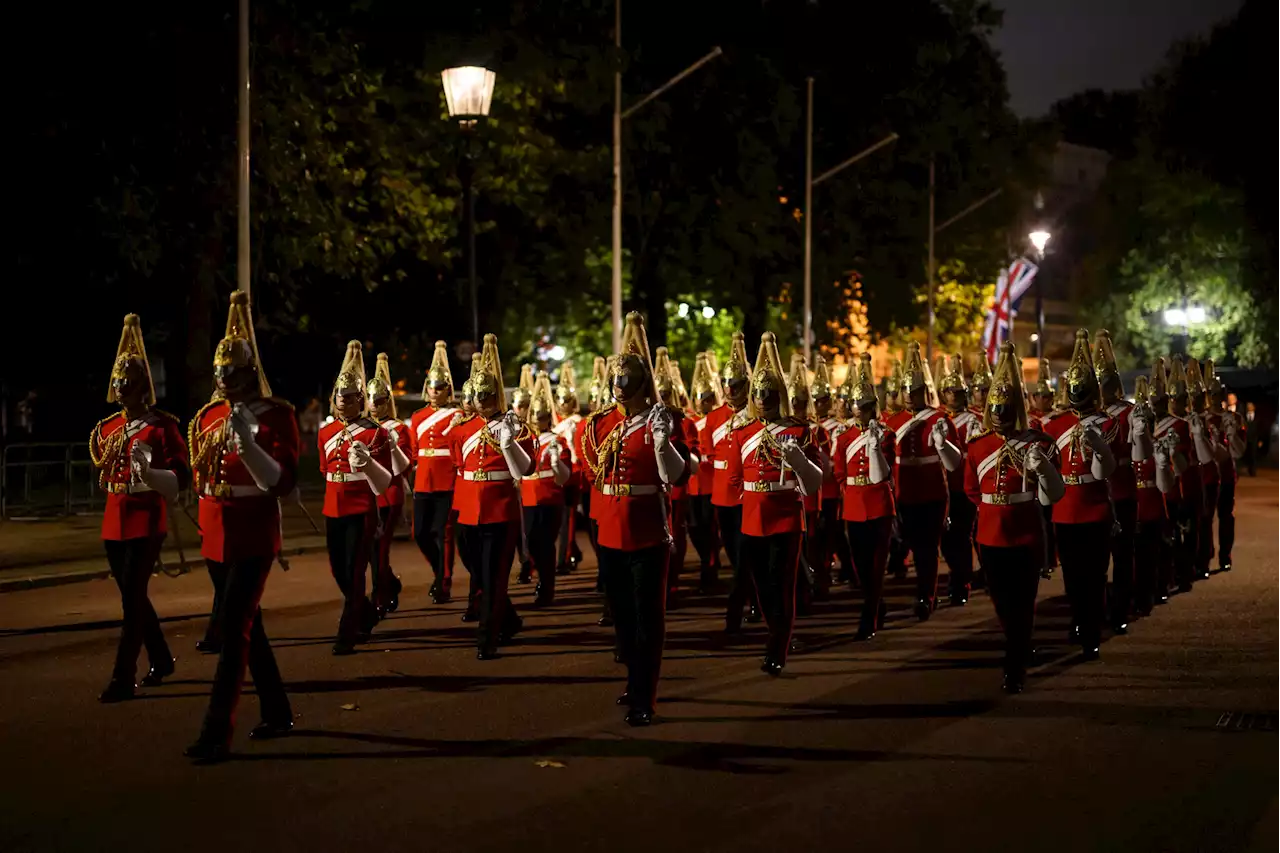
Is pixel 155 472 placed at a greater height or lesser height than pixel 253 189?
lesser

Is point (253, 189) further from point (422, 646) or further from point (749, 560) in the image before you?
point (749, 560)

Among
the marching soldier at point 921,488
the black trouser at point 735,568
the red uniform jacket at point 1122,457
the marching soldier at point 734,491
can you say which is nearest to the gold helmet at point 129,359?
the marching soldier at point 734,491

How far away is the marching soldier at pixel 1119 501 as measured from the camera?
12922mm

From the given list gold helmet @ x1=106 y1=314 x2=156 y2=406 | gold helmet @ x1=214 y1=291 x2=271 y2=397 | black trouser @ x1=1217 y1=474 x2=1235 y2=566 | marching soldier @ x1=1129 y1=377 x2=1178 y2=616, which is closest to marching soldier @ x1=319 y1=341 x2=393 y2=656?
gold helmet @ x1=106 y1=314 x2=156 y2=406

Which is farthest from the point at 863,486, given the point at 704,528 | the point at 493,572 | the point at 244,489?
the point at 244,489

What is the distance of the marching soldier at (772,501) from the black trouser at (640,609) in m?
1.43

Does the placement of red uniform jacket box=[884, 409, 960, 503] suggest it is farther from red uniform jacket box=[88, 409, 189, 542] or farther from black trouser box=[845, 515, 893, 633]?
red uniform jacket box=[88, 409, 189, 542]

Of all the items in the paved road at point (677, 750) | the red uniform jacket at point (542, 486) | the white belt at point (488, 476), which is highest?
the white belt at point (488, 476)

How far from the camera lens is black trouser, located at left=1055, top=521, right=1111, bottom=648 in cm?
1177

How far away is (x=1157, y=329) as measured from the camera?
6328 centimetres

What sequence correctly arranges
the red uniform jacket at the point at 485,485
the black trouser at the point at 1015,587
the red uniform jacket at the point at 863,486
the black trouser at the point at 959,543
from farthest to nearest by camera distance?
the black trouser at the point at 959,543, the red uniform jacket at the point at 863,486, the red uniform jacket at the point at 485,485, the black trouser at the point at 1015,587

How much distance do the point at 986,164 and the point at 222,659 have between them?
140 ft

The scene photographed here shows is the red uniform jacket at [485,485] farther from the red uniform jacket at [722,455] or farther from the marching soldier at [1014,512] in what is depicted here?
the marching soldier at [1014,512]

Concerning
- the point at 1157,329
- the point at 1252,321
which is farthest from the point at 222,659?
the point at 1157,329
